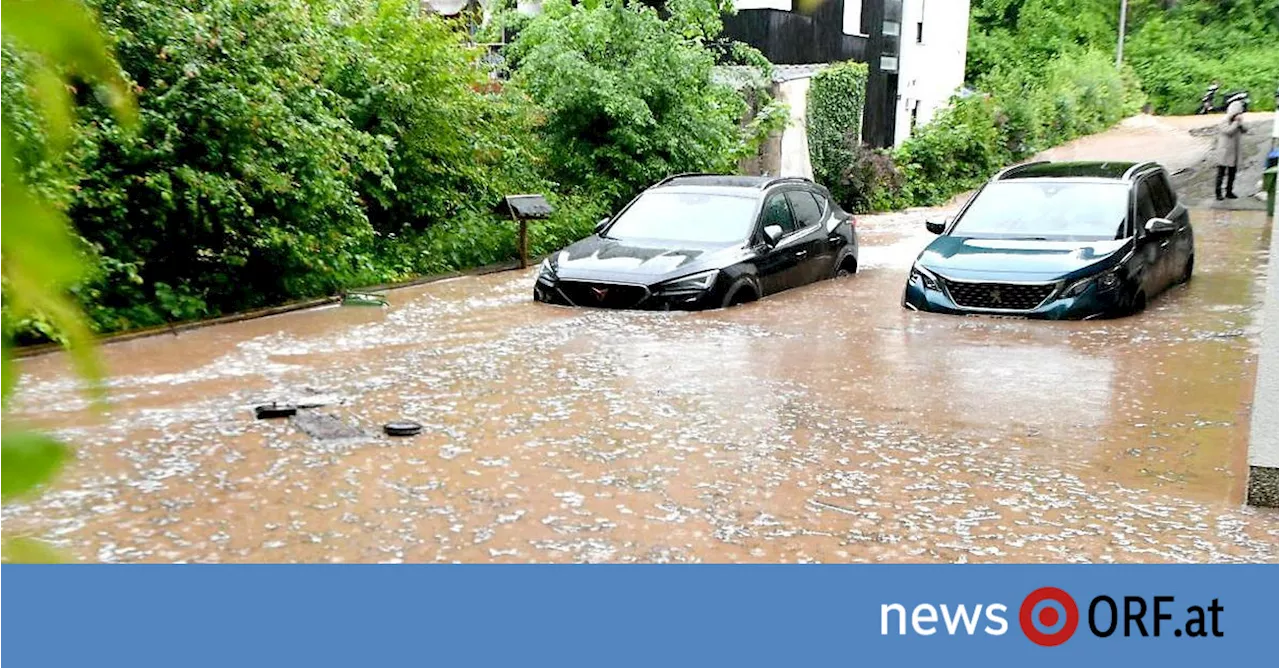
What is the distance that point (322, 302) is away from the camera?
1435cm

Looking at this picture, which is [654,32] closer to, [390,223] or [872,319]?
[390,223]

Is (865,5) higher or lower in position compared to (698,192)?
higher

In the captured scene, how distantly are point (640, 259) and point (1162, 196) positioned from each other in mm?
6271

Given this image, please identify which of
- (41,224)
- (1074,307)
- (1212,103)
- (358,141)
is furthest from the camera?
(1212,103)

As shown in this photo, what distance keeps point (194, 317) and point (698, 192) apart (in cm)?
614

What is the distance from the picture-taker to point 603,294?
46.6ft

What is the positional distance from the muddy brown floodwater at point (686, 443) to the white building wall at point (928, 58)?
1010 inches

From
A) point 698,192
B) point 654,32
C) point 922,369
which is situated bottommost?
point 922,369

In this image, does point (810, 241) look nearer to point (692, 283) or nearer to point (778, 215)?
A: point (778, 215)

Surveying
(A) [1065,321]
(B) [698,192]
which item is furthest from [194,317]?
(A) [1065,321]

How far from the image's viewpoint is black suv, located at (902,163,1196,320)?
532 inches

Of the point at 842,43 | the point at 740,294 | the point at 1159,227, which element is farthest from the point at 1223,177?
the point at 740,294

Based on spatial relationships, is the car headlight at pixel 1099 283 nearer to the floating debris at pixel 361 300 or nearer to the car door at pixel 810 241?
the car door at pixel 810 241

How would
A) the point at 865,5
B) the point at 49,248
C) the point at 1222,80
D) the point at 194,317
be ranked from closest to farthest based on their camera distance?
the point at 49,248 < the point at 194,317 < the point at 865,5 < the point at 1222,80
